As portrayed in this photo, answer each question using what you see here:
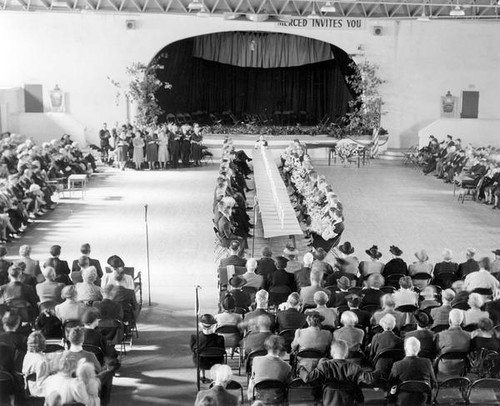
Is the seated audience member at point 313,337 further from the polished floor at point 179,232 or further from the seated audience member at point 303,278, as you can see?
the seated audience member at point 303,278

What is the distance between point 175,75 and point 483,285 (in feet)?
84.0

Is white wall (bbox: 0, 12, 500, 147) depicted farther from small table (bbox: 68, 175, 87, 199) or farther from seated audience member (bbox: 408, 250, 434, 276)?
seated audience member (bbox: 408, 250, 434, 276)

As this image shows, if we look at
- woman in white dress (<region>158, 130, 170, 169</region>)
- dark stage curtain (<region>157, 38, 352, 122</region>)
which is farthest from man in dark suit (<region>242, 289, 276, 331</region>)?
dark stage curtain (<region>157, 38, 352, 122</region>)

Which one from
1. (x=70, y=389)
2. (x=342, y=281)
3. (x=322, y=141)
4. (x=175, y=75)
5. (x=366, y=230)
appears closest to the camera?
(x=70, y=389)

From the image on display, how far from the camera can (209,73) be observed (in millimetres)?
36594

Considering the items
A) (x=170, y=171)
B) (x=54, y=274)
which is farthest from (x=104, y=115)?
(x=54, y=274)

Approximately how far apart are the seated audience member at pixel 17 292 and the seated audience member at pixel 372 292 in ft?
13.4

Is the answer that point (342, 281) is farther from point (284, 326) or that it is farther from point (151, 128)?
point (151, 128)

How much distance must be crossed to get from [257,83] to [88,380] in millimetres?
31276

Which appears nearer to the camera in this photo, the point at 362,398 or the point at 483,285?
the point at 362,398

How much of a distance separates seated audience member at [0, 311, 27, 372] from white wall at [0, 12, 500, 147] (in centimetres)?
2378

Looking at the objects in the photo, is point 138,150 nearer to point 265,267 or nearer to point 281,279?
point 265,267

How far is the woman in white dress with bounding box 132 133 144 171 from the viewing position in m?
25.9

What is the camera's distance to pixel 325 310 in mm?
9438
